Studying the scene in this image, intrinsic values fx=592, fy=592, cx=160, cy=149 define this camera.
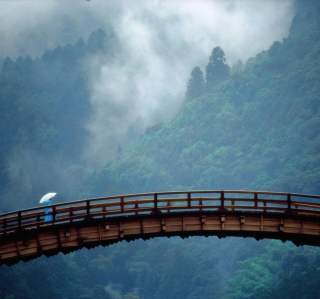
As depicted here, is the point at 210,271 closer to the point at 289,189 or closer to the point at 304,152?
the point at 289,189

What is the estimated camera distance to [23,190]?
16112 centimetres

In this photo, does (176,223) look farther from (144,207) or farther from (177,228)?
(144,207)

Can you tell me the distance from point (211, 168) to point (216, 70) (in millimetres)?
43297

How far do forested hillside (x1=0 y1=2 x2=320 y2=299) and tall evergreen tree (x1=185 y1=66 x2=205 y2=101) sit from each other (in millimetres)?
314

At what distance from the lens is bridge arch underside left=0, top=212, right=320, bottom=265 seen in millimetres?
27359

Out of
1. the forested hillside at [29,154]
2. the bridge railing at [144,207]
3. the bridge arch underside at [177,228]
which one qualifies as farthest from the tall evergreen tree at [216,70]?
the bridge arch underside at [177,228]

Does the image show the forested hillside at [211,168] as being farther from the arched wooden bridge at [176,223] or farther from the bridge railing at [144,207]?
the bridge railing at [144,207]

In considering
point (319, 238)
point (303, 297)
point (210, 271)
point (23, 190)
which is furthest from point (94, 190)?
point (319, 238)

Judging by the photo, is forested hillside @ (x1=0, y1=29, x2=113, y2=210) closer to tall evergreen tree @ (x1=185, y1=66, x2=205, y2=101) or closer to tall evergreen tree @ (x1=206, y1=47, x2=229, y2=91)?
tall evergreen tree @ (x1=185, y1=66, x2=205, y2=101)

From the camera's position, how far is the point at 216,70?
184 metres

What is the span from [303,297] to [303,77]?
84.1 metres

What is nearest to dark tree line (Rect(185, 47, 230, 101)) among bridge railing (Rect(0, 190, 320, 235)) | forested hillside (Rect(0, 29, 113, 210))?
forested hillside (Rect(0, 29, 113, 210))

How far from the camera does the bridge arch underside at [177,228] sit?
27359 mm

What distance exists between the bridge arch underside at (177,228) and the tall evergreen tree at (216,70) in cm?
15436
